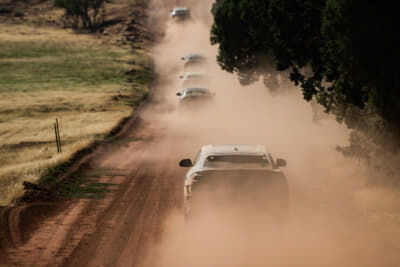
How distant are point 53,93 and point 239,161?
115 feet

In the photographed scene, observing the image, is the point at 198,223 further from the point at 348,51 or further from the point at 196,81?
the point at 196,81

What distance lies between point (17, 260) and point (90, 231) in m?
1.86

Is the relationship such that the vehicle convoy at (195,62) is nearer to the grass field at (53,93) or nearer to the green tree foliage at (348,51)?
the grass field at (53,93)

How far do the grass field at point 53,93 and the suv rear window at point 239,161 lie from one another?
643 centimetres

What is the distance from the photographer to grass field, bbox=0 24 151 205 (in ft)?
68.0

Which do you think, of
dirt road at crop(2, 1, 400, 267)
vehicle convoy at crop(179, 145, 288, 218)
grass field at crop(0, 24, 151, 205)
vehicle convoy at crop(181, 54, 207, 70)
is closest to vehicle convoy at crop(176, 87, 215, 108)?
dirt road at crop(2, 1, 400, 267)

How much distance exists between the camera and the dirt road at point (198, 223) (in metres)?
8.90

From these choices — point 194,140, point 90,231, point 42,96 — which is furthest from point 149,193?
point 42,96

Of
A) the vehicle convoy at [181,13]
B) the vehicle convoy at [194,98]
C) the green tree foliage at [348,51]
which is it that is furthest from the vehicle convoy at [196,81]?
the vehicle convoy at [181,13]

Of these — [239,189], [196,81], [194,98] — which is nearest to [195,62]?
[196,81]

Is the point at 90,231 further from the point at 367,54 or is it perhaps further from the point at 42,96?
the point at 42,96

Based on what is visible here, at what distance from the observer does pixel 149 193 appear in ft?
46.1

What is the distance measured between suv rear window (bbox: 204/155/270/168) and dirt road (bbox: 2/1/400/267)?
3.72 feet

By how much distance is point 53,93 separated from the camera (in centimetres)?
4238
